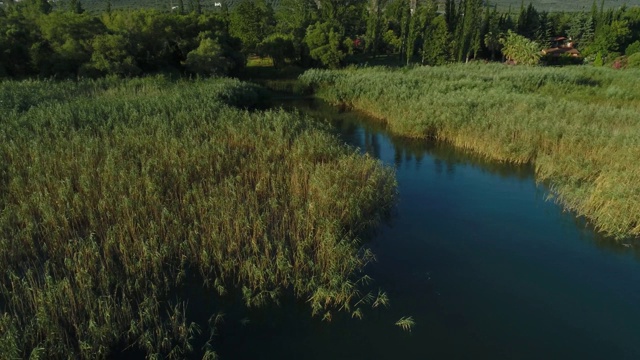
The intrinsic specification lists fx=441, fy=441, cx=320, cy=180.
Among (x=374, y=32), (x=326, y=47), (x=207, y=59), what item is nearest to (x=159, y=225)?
(x=207, y=59)

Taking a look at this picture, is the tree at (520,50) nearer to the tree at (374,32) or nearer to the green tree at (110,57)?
the tree at (374,32)

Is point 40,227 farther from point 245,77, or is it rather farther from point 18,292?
point 245,77

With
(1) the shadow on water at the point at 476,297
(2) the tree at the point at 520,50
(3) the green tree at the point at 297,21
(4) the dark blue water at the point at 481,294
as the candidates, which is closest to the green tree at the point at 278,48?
(3) the green tree at the point at 297,21

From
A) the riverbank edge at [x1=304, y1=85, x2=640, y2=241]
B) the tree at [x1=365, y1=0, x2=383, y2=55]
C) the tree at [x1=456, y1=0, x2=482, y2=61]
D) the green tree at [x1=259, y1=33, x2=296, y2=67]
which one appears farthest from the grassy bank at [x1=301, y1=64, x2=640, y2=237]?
the tree at [x1=365, y1=0, x2=383, y2=55]

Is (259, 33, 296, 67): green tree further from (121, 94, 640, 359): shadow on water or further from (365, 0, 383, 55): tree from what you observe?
(121, 94, 640, 359): shadow on water

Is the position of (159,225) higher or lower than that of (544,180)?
higher

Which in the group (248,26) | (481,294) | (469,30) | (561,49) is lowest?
(481,294)

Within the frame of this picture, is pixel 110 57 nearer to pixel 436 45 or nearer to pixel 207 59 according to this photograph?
pixel 207 59
